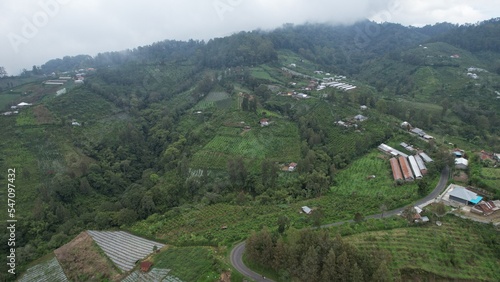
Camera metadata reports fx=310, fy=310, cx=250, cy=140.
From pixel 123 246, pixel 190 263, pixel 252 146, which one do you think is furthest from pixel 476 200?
pixel 123 246

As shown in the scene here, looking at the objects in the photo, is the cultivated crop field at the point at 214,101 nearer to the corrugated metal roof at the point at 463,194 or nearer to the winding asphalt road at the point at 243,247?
the winding asphalt road at the point at 243,247

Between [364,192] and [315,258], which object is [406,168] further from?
[315,258]

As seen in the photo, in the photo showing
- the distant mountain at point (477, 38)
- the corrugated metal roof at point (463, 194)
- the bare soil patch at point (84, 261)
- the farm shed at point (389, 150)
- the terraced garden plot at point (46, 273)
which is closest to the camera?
the bare soil patch at point (84, 261)

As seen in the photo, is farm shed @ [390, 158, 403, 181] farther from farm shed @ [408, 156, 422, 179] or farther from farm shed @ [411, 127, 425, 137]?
farm shed @ [411, 127, 425, 137]

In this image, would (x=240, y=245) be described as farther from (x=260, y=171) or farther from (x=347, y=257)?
(x=260, y=171)

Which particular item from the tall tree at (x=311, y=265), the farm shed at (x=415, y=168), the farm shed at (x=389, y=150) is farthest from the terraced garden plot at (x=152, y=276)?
the farm shed at (x=389, y=150)

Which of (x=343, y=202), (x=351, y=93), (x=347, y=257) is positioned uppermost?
(x=351, y=93)

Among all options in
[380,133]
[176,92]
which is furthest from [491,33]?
[176,92]
